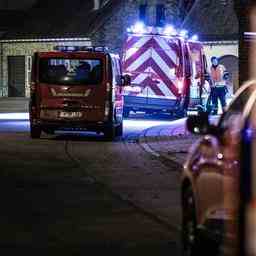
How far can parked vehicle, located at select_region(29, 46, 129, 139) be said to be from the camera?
21.3m

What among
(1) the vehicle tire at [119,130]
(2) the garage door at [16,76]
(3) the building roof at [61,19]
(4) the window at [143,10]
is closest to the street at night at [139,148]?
(1) the vehicle tire at [119,130]

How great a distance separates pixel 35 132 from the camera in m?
22.0

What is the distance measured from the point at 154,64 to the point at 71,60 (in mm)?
8008

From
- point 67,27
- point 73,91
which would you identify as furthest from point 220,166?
point 67,27

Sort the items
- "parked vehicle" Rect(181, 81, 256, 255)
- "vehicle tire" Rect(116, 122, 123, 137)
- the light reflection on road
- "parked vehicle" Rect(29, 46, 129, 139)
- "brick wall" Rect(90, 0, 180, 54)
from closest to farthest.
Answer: "parked vehicle" Rect(181, 81, 256, 255) < "parked vehicle" Rect(29, 46, 129, 139) < "vehicle tire" Rect(116, 122, 123, 137) < the light reflection on road < "brick wall" Rect(90, 0, 180, 54)

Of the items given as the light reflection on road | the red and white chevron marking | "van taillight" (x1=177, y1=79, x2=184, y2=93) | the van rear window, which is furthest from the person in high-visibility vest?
the van rear window

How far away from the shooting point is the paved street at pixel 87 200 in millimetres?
9508

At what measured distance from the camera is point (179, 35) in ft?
97.3

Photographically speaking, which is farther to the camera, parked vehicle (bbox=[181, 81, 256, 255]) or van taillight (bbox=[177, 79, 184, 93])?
van taillight (bbox=[177, 79, 184, 93])

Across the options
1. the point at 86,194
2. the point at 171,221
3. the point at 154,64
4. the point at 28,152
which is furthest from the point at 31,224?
the point at 154,64

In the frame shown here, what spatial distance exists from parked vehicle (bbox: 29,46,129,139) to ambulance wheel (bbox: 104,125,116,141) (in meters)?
0.02

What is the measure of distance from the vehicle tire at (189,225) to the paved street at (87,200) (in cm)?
39

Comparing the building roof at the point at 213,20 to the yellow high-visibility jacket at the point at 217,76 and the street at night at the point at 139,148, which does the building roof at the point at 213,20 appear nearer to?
the street at night at the point at 139,148

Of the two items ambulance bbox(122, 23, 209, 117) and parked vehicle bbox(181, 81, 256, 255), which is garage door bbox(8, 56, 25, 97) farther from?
parked vehicle bbox(181, 81, 256, 255)
